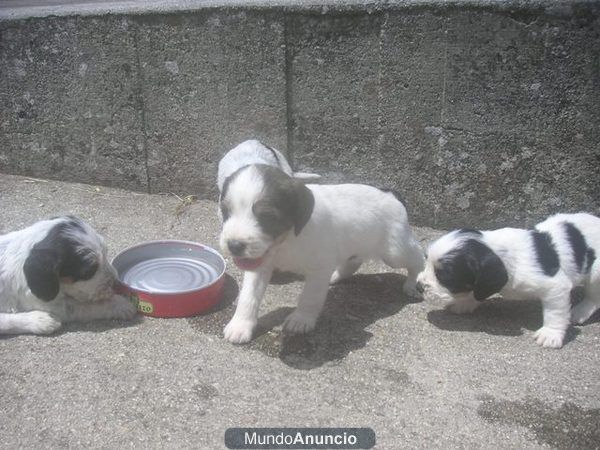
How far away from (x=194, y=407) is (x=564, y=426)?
87.6 inches

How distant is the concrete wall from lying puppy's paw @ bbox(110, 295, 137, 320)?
218cm

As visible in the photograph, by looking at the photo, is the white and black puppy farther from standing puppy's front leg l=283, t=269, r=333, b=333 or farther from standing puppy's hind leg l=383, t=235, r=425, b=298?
standing puppy's front leg l=283, t=269, r=333, b=333

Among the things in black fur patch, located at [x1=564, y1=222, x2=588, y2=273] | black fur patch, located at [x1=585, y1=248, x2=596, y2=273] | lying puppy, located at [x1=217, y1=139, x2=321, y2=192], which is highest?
lying puppy, located at [x1=217, y1=139, x2=321, y2=192]

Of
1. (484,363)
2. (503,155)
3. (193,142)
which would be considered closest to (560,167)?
(503,155)

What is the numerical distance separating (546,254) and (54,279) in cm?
352

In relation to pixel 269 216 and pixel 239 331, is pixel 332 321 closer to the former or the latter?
pixel 239 331

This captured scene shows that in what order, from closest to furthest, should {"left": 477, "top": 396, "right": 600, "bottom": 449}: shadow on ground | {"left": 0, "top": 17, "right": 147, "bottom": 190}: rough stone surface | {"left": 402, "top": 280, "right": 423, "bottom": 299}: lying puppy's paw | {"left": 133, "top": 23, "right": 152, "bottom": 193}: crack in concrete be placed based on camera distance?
{"left": 477, "top": 396, "right": 600, "bottom": 449}: shadow on ground < {"left": 402, "top": 280, "right": 423, "bottom": 299}: lying puppy's paw < {"left": 133, "top": 23, "right": 152, "bottom": 193}: crack in concrete < {"left": 0, "top": 17, "right": 147, "bottom": 190}: rough stone surface

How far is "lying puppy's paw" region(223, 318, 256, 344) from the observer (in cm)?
424

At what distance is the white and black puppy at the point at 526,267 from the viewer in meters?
4.23

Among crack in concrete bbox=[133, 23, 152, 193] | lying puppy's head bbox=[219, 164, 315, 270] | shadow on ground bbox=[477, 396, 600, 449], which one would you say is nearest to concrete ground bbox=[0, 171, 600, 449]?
shadow on ground bbox=[477, 396, 600, 449]

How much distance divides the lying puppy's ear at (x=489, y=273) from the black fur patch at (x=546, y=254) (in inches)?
13.4

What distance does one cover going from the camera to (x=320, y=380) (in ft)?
12.8

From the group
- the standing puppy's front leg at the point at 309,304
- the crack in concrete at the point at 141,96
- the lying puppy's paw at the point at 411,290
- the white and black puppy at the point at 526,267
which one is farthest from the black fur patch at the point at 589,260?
the crack in concrete at the point at 141,96

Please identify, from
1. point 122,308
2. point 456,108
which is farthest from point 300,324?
point 456,108
